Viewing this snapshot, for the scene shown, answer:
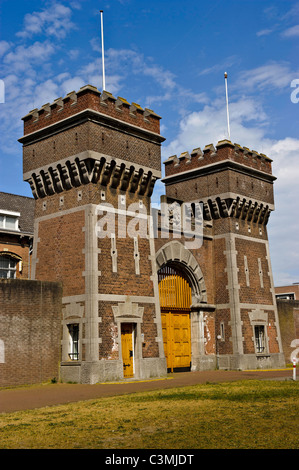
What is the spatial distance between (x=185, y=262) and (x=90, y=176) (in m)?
8.67

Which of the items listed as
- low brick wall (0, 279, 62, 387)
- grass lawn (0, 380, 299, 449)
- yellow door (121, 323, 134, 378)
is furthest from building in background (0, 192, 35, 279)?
grass lawn (0, 380, 299, 449)

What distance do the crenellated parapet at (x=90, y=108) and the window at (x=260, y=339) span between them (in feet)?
45.2

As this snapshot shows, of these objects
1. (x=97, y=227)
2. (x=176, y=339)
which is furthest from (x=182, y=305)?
(x=97, y=227)

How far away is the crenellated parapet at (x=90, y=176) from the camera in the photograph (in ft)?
78.2

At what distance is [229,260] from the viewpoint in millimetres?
Result: 31438

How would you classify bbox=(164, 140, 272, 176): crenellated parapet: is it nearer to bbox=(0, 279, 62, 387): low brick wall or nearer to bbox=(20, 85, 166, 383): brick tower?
bbox=(20, 85, 166, 383): brick tower

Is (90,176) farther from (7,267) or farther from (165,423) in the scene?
(7,267)

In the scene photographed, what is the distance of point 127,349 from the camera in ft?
78.9

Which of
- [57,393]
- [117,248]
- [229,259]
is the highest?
[229,259]

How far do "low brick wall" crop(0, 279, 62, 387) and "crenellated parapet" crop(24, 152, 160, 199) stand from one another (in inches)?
191

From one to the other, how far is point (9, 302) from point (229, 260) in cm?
1413
